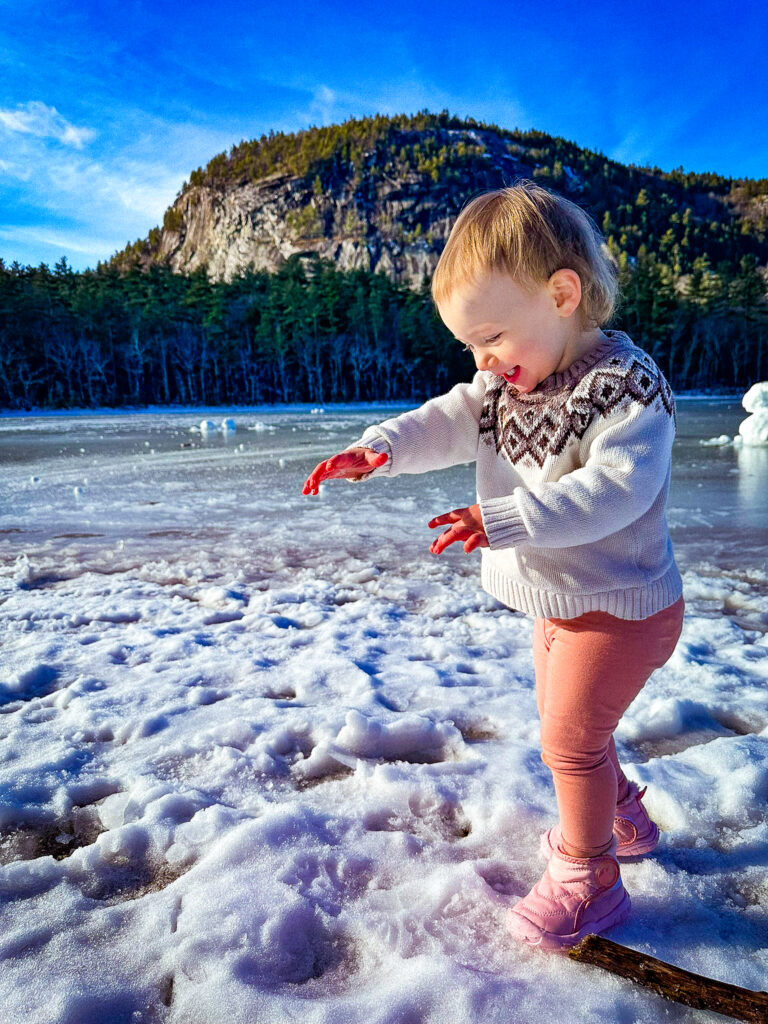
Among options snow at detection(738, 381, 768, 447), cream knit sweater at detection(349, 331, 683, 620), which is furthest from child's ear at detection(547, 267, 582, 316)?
snow at detection(738, 381, 768, 447)

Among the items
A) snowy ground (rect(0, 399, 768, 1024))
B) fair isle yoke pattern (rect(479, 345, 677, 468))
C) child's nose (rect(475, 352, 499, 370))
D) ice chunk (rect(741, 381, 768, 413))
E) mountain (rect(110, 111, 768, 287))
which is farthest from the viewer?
mountain (rect(110, 111, 768, 287))

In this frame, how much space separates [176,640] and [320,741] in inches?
43.2

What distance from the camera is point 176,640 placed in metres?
2.68

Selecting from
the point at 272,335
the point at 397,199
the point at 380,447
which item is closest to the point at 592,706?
the point at 380,447

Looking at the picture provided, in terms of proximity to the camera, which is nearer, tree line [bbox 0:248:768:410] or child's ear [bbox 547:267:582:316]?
child's ear [bbox 547:267:582:316]

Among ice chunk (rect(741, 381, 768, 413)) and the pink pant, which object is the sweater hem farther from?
ice chunk (rect(741, 381, 768, 413))

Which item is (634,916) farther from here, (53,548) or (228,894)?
(53,548)

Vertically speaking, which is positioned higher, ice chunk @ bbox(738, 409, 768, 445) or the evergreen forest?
the evergreen forest

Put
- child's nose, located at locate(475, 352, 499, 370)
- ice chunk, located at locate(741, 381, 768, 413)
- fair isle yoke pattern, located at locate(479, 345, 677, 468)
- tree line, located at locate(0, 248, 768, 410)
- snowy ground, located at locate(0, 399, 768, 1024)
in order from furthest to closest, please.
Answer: tree line, located at locate(0, 248, 768, 410)
ice chunk, located at locate(741, 381, 768, 413)
child's nose, located at locate(475, 352, 499, 370)
fair isle yoke pattern, located at locate(479, 345, 677, 468)
snowy ground, located at locate(0, 399, 768, 1024)

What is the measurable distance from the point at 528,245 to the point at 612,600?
72 centimetres

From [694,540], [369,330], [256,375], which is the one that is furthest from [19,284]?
[694,540]

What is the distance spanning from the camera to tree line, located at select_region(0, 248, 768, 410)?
37.9m

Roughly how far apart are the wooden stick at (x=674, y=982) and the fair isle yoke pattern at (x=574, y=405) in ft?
2.97

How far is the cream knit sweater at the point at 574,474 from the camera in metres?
1.11
